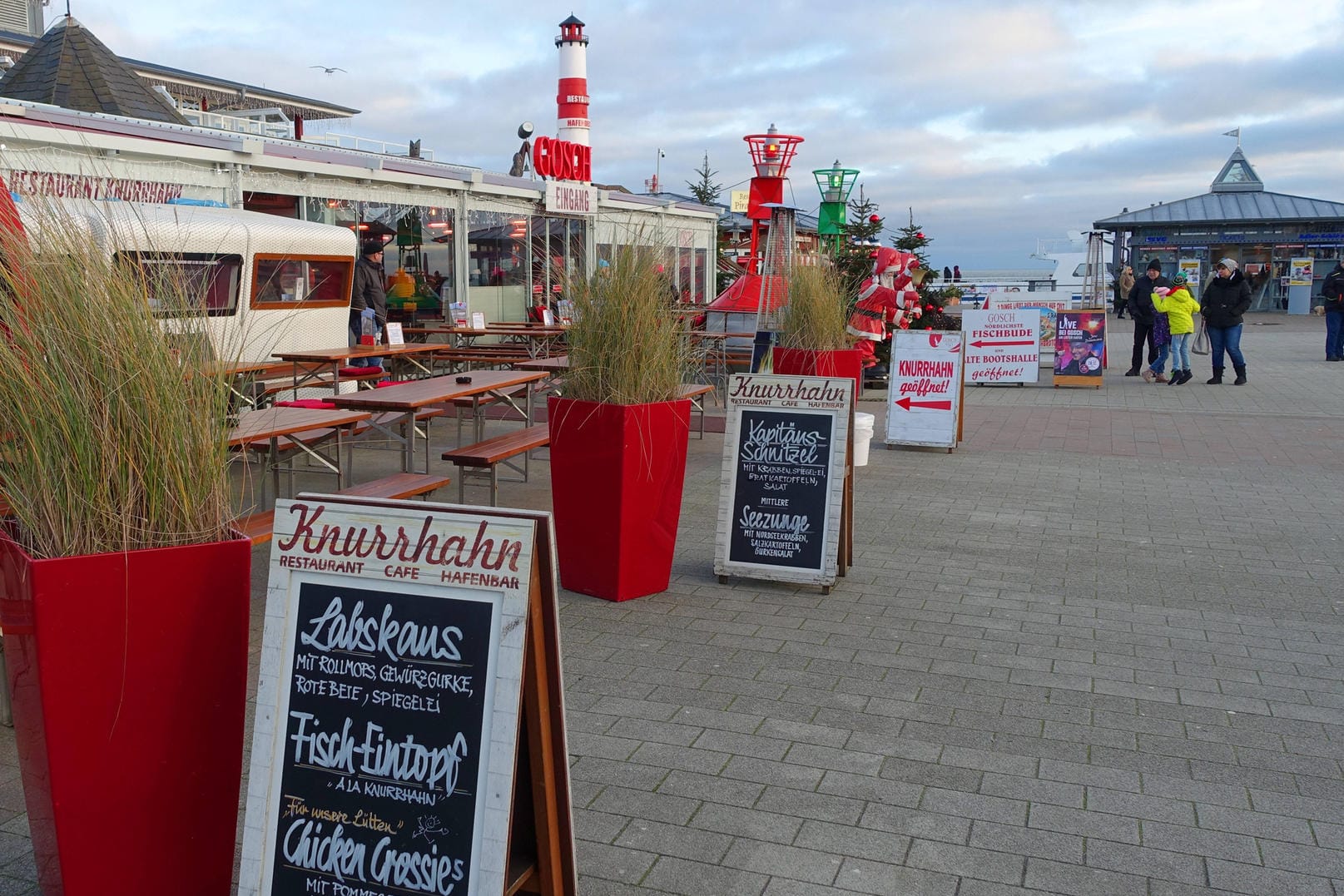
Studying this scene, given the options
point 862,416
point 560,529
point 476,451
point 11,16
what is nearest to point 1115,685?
point 560,529

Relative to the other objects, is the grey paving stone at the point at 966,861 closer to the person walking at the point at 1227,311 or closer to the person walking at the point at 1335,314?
the person walking at the point at 1227,311

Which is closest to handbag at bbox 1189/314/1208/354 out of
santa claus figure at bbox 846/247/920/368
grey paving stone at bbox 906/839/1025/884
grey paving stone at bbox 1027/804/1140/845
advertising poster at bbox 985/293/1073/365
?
advertising poster at bbox 985/293/1073/365

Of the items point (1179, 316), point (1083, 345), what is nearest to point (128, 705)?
point (1083, 345)

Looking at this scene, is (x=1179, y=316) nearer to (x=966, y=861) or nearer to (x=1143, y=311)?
(x=1143, y=311)

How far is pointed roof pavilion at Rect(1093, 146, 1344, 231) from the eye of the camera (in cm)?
3544

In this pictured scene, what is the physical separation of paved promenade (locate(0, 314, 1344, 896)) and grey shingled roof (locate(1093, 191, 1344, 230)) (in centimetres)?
3159

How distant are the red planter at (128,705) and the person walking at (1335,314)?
67.0 ft

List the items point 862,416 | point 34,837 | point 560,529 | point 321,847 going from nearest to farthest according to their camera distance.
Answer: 1. point 321,847
2. point 34,837
3. point 560,529
4. point 862,416

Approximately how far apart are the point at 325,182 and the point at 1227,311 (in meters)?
11.9

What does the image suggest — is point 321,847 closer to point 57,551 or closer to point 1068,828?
point 57,551

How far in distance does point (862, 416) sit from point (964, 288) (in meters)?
22.3

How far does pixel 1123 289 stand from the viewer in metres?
26.2

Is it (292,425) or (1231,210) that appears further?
(1231,210)

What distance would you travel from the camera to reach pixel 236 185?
11.3 m
